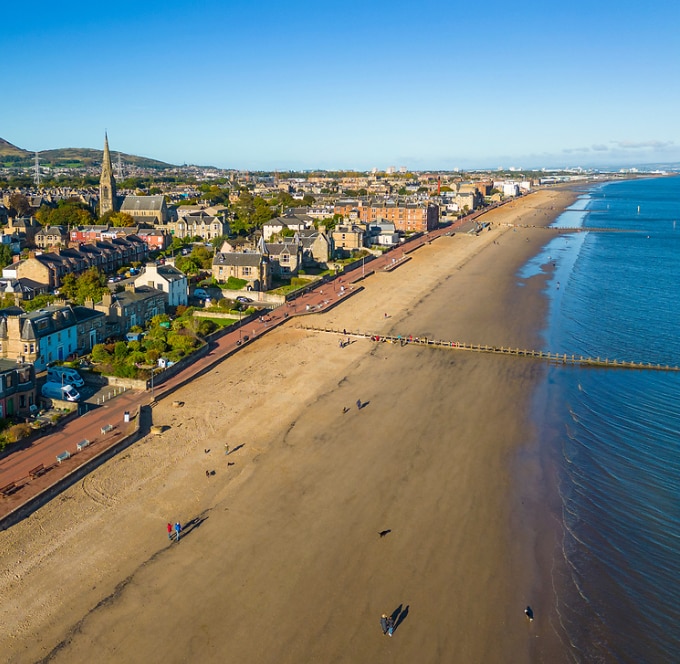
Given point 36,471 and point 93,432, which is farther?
point 93,432

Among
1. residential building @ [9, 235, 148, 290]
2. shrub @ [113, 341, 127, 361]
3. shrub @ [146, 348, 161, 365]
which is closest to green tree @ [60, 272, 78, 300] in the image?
residential building @ [9, 235, 148, 290]

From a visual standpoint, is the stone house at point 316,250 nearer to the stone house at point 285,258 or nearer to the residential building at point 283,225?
the stone house at point 285,258

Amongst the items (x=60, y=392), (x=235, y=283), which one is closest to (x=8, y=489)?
(x=60, y=392)

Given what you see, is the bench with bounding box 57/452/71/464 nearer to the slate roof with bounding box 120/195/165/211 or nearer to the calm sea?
the calm sea

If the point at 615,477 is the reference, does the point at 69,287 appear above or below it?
above

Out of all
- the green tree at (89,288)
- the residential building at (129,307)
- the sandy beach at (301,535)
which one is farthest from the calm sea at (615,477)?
the green tree at (89,288)

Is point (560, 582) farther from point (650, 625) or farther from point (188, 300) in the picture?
point (188, 300)

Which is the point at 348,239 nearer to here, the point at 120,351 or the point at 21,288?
the point at 21,288
